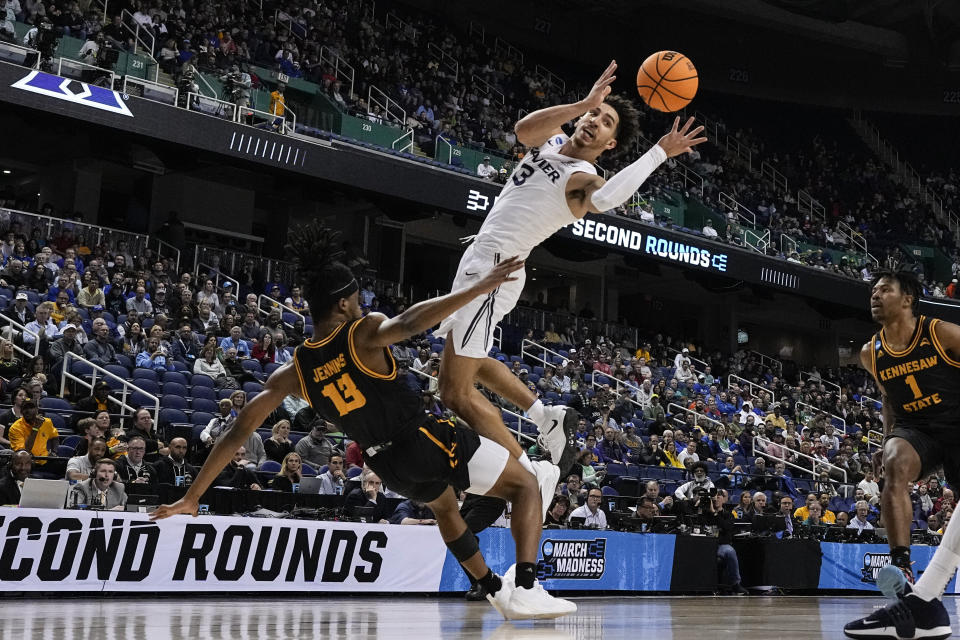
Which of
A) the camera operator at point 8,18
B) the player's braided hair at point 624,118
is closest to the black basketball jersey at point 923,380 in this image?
the player's braided hair at point 624,118

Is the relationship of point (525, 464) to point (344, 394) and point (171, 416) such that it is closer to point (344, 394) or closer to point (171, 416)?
point (344, 394)

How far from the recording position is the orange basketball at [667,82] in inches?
313

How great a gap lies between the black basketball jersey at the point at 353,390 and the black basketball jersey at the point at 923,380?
2867 mm

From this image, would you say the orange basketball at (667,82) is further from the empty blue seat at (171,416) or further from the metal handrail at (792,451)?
the metal handrail at (792,451)

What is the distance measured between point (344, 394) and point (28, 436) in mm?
7395

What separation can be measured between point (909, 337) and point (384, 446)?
10.3ft

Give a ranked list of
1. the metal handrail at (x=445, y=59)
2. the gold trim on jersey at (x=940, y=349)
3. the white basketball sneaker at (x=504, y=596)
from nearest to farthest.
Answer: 1. the white basketball sneaker at (x=504, y=596)
2. the gold trim on jersey at (x=940, y=349)
3. the metal handrail at (x=445, y=59)

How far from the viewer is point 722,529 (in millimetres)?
13828

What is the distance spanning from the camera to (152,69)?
18344mm

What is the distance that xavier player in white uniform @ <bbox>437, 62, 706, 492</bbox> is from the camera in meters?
5.80

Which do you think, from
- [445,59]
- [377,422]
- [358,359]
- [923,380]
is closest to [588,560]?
[923,380]

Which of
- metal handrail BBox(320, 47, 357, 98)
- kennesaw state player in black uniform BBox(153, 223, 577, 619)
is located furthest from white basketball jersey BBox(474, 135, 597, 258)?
metal handrail BBox(320, 47, 357, 98)

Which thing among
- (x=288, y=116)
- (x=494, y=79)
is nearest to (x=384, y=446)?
(x=288, y=116)

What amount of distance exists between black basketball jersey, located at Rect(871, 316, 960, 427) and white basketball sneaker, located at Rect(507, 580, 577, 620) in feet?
7.78
